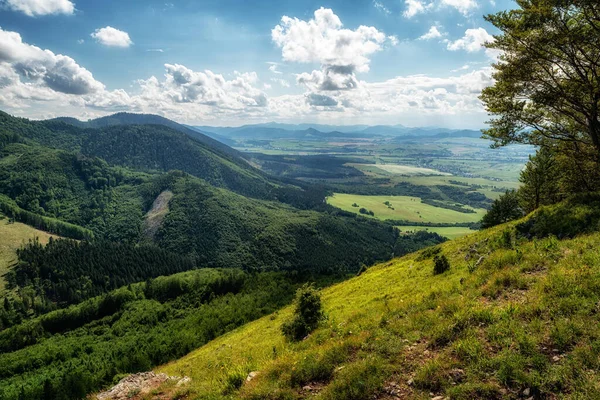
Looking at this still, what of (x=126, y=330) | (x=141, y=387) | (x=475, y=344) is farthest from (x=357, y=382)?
(x=126, y=330)

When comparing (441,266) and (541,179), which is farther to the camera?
(541,179)

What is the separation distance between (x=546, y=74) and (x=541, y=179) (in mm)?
31835

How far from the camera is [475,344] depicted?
13.1m

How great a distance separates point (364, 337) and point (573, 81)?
27312 mm

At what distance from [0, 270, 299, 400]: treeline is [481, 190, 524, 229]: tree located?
228 ft

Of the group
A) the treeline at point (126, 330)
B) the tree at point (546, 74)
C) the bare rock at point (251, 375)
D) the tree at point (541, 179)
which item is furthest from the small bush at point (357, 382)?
the treeline at point (126, 330)

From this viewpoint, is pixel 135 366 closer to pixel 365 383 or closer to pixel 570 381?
pixel 365 383

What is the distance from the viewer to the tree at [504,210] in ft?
192

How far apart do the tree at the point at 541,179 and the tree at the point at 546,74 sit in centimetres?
2100

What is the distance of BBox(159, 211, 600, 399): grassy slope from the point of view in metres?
11.1

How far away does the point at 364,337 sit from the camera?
1661 centimetres

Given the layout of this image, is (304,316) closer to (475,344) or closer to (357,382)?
(357,382)

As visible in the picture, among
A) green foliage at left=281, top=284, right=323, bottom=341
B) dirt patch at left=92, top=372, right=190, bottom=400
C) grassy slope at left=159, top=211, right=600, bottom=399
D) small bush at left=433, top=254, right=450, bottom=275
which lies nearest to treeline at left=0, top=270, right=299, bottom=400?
dirt patch at left=92, top=372, right=190, bottom=400

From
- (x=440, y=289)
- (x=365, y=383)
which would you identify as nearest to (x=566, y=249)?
(x=440, y=289)
